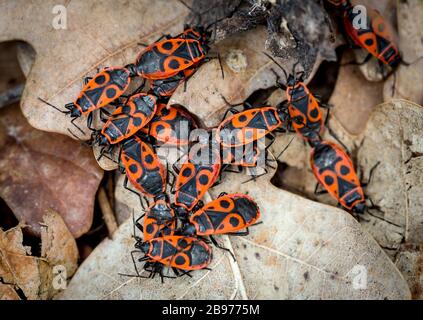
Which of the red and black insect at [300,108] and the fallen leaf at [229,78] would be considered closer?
the fallen leaf at [229,78]

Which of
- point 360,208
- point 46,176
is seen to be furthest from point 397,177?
point 46,176

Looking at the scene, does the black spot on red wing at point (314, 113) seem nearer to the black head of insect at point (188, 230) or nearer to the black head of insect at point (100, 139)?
the black head of insect at point (188, 230)

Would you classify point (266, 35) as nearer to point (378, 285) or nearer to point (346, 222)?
point (346, 222)

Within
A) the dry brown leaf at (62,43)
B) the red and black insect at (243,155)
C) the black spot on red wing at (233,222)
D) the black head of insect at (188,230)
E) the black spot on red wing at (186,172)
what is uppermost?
the dry brown leaf at (62,43)

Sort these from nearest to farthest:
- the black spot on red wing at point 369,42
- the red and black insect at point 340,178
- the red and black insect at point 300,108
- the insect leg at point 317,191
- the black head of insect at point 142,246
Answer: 1. the black head of insect at point 142,246
2. the red and black insect at point 300,108
3. the red and black insect at point 340,178
4. the black spot on red wing at point 369,42
5. the insect leg at point 317,191

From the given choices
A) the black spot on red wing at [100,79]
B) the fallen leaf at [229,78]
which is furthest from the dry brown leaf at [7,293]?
the fallen leaf at [229,78]

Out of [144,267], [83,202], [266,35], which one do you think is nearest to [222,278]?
[144,267]

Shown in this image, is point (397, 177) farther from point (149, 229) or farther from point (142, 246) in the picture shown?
point (142, 246)
